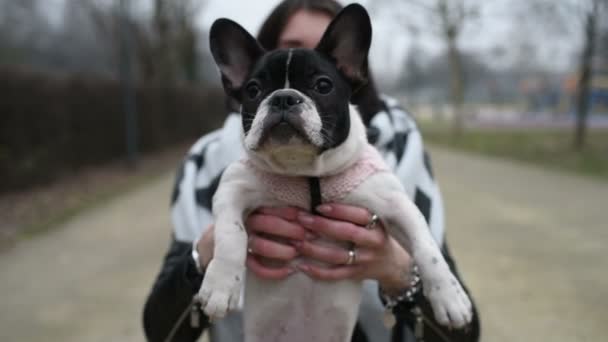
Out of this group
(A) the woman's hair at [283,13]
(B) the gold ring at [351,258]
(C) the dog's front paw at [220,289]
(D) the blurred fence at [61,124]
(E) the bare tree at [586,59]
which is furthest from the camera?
(E) the bare tree at [586,59]

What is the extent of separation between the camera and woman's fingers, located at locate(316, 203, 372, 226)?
1.73m

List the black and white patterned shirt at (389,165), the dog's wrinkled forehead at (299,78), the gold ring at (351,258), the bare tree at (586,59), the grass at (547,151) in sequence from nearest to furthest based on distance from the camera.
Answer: the dog's wrinkled forehead at (299,78) < the gold ring at (351,258) < the black and white patterned shirt at (389,165) < the grass at (547,151) < the bare tree at (586,59)

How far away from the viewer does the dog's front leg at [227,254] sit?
154 cm

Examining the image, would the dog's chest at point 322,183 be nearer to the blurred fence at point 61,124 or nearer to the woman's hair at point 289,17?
the woman's hair at point 289,17

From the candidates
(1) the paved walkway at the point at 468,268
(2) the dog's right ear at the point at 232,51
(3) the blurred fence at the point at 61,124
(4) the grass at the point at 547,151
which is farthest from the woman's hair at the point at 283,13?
(4) the grass at the point at 547,151

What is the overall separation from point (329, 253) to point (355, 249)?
0.11 meters

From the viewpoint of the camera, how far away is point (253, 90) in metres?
1.79

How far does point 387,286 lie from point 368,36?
928 mm

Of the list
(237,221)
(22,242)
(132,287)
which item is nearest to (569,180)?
(132,287)

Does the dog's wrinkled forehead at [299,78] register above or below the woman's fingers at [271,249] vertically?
above

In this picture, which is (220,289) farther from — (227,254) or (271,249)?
(271,249)

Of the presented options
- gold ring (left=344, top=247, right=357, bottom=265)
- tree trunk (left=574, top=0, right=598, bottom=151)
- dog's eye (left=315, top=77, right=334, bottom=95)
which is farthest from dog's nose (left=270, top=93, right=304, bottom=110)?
tree trunk (left=574, top=0, right=598, bottom=151)

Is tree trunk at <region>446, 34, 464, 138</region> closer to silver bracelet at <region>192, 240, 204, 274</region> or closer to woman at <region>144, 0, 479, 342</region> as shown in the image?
woman at <region>144, 0, 479, 342</region>

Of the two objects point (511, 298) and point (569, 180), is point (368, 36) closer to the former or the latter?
point (511, 298)
